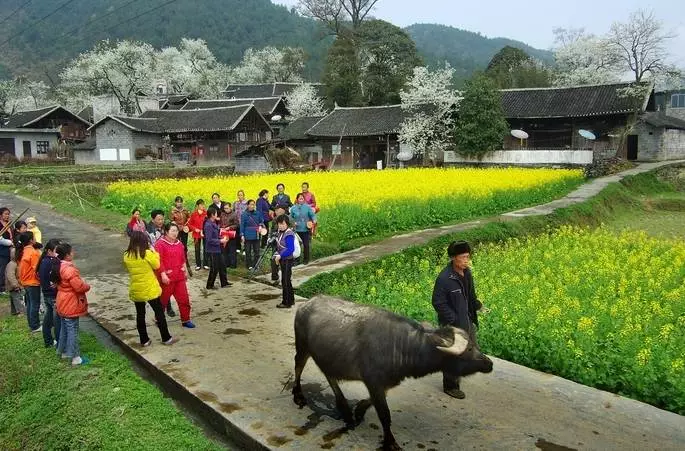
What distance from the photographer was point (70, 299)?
6.41 m

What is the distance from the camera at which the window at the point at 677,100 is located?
41750 mm

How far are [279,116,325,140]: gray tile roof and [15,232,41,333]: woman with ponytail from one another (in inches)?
1424

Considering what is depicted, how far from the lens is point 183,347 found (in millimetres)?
6836

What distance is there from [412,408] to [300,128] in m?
41.1

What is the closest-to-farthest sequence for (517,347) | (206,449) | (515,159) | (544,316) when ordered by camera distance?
(206,449)
(517,347)
(544,316)
(515,159)

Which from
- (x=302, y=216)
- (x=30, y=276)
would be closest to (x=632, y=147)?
(x=302, y=216)

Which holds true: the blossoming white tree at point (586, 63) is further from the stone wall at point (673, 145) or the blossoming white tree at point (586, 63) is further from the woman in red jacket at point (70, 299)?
the woman in red jacket at point (70, 299)

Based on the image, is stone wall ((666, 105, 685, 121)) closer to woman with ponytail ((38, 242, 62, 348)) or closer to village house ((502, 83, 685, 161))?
village house ((502, 83, 685, 161))

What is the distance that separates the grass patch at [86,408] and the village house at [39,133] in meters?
44.9

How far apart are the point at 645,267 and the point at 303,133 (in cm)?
3550

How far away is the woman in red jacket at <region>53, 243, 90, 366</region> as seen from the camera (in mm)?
6348

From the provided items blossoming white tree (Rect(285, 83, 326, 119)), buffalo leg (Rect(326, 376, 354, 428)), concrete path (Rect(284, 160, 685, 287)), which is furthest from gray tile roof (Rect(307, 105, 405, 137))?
buffalo leg (Rect(326, 376, 354, 428))

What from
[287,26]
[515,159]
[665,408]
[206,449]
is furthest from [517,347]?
[287,26]

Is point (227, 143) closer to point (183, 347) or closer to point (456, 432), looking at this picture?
point (183, 347)
